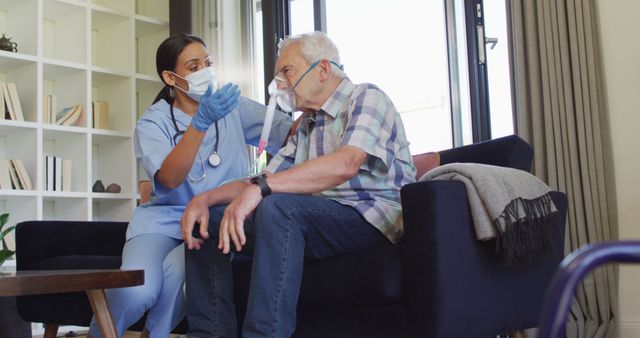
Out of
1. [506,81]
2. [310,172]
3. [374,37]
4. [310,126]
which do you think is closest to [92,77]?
[374,37]

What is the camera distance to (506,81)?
3.28 meters

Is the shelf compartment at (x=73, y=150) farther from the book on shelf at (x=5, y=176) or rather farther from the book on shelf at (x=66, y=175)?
the book on shelf at (x=5, y=176)

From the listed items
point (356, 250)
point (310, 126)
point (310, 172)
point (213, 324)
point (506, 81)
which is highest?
point (506, 81)

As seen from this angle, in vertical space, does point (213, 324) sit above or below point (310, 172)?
below

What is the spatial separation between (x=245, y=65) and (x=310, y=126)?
235 cm

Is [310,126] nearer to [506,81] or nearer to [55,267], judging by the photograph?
[55,267]

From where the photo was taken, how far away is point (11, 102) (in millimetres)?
4148

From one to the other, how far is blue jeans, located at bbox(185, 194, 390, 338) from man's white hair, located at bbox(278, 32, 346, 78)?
18.1 inches

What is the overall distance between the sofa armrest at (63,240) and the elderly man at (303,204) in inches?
32.2

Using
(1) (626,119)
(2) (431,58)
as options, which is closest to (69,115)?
(2) (431,58)

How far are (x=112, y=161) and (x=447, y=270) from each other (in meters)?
3.39

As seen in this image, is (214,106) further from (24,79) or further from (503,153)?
(24,79)

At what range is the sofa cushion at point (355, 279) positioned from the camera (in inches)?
69.2

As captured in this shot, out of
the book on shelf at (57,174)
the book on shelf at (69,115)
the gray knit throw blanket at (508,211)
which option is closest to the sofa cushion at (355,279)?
the gray knit throw blanket at (508,211)
